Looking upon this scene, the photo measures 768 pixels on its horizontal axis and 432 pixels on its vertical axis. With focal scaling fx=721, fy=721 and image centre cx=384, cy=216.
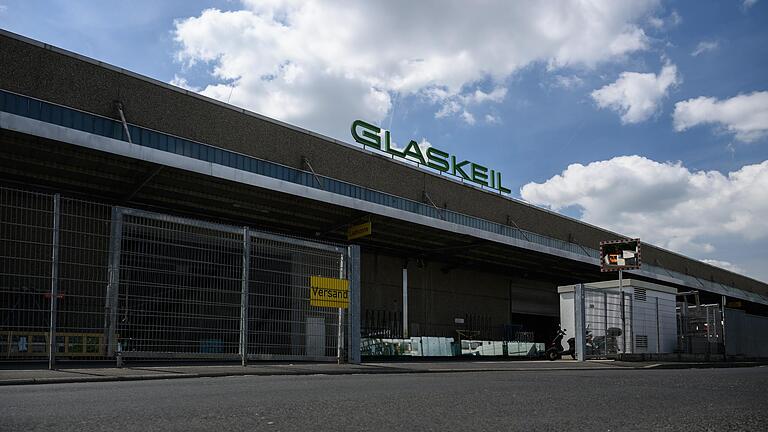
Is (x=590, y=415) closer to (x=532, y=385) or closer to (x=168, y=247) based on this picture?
(x=532, y=385)

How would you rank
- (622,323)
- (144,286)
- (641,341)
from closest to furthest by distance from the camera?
(144,286) < (622,323) < (641,341)

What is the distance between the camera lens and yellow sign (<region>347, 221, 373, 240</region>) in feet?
89.4

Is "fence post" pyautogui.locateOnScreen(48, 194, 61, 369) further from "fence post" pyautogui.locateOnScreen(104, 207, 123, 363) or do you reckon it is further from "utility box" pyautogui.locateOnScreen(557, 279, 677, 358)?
"utility box" pyautogui.locateOnScreen(557, 279, 677, 358)

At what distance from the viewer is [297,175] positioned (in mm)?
28203

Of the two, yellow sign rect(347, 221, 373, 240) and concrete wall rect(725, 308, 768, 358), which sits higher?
yellow sign rect(347, 221, 373, 240)

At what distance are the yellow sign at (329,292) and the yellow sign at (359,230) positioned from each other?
34.3 ft

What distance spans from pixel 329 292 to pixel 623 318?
10456mm

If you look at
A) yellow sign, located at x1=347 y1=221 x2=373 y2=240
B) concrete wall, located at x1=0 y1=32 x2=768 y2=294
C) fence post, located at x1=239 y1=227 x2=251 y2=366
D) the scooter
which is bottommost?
the scooter

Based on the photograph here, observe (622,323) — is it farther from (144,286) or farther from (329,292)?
(144,286)

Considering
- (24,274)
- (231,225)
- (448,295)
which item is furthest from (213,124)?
(448,295)

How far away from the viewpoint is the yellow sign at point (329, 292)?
15758 mm

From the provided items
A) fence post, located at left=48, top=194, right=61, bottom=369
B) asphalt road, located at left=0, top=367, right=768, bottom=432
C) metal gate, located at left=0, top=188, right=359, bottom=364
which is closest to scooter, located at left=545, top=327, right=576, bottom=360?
metal gate, located at left=0, top=188, right=359, bottom=364

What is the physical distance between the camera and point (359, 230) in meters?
28.0

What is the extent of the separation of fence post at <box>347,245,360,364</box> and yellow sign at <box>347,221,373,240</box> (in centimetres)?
962
